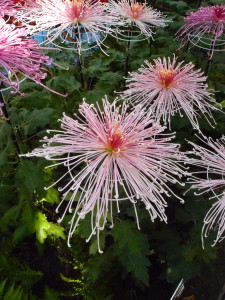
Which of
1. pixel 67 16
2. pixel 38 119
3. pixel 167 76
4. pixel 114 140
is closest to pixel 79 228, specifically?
pixel 38 119

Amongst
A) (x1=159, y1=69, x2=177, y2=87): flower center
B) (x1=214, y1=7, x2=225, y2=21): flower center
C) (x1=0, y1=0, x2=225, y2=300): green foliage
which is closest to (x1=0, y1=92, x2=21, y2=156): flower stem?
(x1=0, y1=0, x2=225, y2=300): green foliage

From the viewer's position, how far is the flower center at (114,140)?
3.34 feet

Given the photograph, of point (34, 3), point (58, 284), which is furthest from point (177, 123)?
point (58, 284)

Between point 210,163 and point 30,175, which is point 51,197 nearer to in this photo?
point 30,175

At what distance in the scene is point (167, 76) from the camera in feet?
5.09

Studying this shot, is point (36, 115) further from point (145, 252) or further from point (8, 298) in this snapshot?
point (8, 298)

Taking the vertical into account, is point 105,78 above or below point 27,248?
above

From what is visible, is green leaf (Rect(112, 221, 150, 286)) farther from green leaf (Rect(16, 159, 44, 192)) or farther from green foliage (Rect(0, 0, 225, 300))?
green leaf (Rect(16, 159, 44, 192))

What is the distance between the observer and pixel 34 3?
194 centimetres

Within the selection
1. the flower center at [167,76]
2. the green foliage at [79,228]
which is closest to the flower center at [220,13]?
the green foliage at [79,228]

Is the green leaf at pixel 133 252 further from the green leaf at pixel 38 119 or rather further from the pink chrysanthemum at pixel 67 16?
the pink chrysanthemum at pixel 67 16

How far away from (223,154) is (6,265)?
4.97 feet

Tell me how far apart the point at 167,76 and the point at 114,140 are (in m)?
0.68

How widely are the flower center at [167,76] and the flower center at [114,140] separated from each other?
630mm
